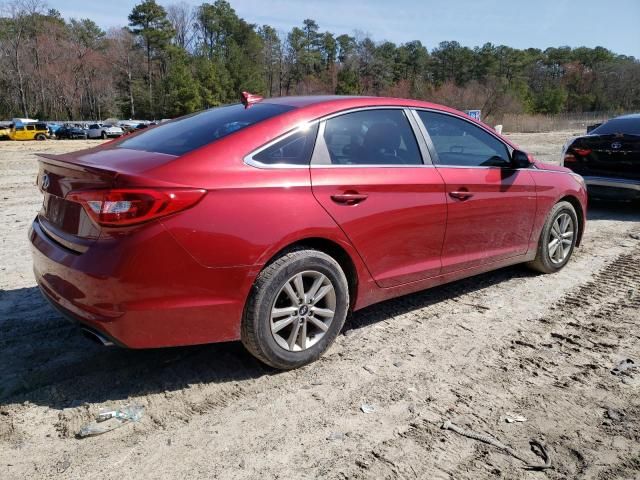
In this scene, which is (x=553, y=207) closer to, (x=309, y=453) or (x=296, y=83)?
(x=309, y=453)

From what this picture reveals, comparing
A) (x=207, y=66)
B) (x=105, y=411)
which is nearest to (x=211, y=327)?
(x=105, y=411)

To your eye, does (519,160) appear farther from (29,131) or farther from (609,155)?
(29,131)

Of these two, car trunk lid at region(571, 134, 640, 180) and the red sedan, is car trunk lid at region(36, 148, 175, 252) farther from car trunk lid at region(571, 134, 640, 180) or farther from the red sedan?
car trunk lid at region(571, 134, 640, 180)

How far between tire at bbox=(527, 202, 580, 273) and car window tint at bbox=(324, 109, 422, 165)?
1.84 m

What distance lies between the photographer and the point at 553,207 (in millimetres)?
4977

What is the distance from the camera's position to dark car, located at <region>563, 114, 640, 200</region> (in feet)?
25.0

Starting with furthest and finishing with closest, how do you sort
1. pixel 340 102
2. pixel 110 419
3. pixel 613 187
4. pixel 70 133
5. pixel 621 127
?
pixel 70 133 → pixel 621 127 → pixel 613 187 → pixel 340 102 → pixel 110 419

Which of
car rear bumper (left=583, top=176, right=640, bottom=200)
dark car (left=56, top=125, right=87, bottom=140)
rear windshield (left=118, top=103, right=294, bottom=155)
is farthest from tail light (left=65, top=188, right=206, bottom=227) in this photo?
dark car (left=56, top=125, right=87, bottom=140)

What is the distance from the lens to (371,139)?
3635 millimetres

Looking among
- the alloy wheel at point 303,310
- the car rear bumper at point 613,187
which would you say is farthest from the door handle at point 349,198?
the car rear bumper at point 613,187

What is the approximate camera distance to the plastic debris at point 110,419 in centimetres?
261

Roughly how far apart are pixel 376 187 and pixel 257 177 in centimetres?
87

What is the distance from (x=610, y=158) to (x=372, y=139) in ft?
18.9

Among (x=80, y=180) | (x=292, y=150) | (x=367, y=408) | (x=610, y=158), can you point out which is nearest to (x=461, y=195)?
(x=292, y=150)
